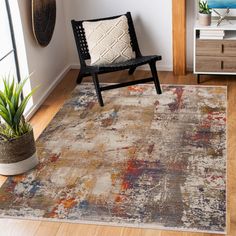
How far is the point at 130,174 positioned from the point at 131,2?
2269mm

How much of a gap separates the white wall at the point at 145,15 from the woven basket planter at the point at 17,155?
2147 mm

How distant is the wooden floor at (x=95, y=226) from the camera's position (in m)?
2.98

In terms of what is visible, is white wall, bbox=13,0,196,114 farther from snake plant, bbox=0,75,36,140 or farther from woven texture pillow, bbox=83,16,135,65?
snake plant, bbox=0,75,36,140

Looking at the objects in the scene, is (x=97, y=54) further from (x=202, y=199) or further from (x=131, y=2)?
(x=202, y=199)

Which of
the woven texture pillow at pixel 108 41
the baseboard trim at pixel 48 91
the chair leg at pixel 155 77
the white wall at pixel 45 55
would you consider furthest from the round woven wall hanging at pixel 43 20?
the chair leg at pixel 155 77

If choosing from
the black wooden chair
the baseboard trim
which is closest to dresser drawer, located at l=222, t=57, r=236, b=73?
the black wooden chair

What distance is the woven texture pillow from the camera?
4801 millimetres

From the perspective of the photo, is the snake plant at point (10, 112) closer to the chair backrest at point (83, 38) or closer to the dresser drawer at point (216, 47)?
the chair backrest at point (83, 38)

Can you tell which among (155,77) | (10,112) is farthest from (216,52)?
(10,112)

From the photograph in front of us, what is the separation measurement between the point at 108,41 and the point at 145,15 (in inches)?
24.5

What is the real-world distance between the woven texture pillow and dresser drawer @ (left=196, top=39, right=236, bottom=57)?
0.65 m

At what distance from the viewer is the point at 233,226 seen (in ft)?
9.75

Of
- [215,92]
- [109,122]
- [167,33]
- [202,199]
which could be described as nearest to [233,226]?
[202,199]

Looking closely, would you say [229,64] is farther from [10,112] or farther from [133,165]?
[10,112]
